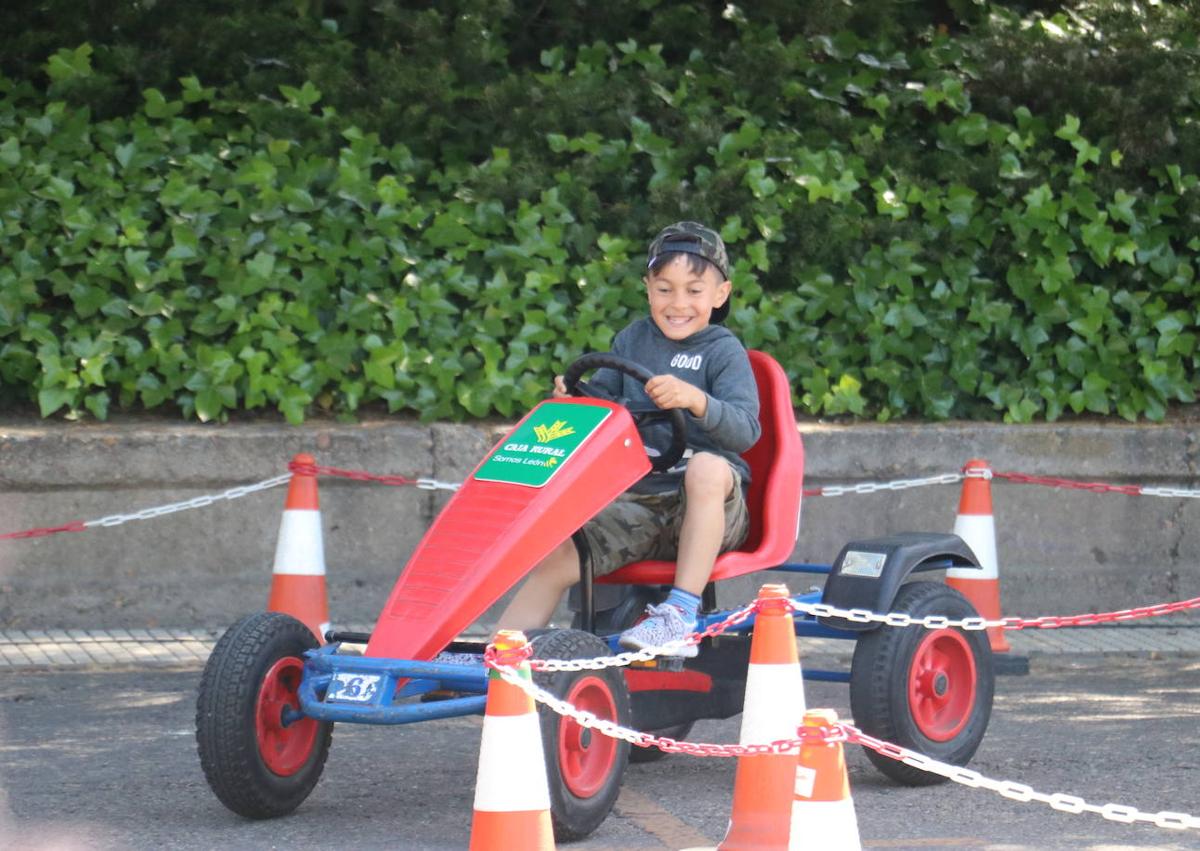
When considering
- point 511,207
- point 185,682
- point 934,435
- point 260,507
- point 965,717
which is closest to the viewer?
point 965,717

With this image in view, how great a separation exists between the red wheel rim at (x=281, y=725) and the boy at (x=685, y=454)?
0.61 metres

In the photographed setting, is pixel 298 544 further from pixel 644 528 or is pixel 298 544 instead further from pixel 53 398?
pixel 644 528

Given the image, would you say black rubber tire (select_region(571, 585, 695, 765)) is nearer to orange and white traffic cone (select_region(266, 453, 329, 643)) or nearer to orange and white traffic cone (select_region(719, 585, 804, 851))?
orange and white traffic cone (select_region(719, 585, 804, 851))

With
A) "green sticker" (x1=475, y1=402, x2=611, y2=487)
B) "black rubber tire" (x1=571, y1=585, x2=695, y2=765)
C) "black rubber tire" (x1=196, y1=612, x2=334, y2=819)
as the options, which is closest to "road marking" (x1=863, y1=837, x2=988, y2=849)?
"black rubber tire" (x1=571, y1=585, x2=695, y2=765)

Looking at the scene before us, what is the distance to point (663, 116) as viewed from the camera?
957cm

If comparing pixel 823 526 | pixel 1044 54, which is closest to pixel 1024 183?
pixel 1044 54

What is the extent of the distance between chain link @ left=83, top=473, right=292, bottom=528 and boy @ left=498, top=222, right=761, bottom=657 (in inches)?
92.1

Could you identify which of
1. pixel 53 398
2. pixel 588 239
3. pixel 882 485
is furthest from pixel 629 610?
pixel 588 239

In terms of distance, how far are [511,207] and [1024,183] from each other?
8.38ft

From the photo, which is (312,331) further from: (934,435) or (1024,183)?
(1024,183)

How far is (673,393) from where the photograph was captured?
5.23 metres

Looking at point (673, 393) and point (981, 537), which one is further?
point (981, 537)

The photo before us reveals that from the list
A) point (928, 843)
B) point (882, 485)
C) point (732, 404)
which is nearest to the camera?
point (928, 843)

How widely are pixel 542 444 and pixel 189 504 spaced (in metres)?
2.83
